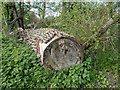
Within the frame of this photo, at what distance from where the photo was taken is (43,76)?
340 centimetres

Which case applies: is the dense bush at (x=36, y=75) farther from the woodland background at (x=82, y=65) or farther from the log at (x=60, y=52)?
the log at (x=60, y=52)

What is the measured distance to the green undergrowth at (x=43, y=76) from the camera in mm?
3209

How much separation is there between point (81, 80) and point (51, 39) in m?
1.55

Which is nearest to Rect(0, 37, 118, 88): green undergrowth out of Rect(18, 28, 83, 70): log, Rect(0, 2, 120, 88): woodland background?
Rect(0, 2, 120, 88): woodland background

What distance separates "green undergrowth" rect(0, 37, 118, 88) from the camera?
321 centimetres

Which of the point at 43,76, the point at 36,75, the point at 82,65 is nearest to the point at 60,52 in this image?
the point at 82,65

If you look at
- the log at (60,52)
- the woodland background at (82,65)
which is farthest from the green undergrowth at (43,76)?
the log at (60,52)

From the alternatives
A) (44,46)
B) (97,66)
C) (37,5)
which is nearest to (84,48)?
(97,66)

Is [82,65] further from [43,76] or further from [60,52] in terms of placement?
[43,76]

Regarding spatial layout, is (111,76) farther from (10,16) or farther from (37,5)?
(10,16)

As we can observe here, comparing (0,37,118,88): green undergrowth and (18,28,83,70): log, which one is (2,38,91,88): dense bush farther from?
(18,28,83,70): log

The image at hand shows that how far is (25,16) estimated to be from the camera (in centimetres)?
675

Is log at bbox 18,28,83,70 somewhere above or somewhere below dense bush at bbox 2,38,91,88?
above

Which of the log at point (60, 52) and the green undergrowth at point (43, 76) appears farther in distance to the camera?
the log at point (60, 52)
